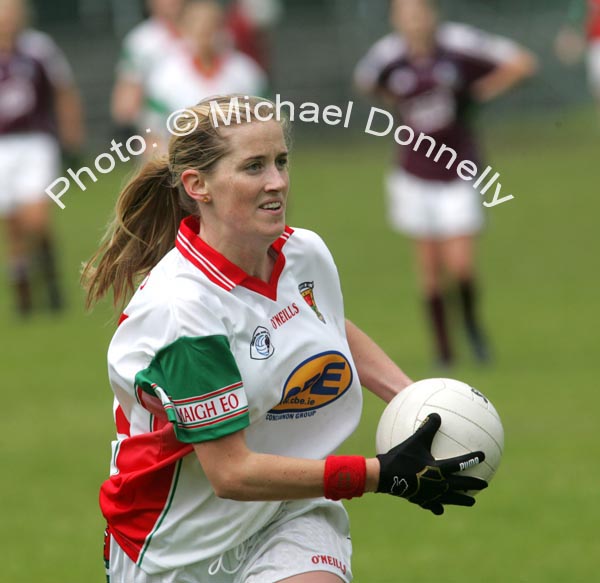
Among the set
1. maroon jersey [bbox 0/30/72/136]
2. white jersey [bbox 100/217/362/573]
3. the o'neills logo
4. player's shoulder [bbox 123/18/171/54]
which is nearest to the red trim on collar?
white jersey [bbox 100/217/362/573]

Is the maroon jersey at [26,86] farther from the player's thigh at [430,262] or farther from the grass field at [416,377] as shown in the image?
the player's thigh at [430,262]

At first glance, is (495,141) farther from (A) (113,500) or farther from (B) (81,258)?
(A) (113,500)

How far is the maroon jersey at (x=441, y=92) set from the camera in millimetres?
9875

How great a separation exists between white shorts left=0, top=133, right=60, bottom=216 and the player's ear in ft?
29.2

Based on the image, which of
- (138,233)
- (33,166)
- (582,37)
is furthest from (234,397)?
(582,37)

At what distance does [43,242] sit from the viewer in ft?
40.1

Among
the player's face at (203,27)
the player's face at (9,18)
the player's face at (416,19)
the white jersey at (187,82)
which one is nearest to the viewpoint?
the player's face at (416,19)

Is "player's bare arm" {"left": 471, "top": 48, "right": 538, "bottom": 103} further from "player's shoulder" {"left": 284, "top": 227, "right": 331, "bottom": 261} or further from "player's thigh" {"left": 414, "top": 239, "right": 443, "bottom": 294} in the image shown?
"player's shoulder" {"left": 284, "top": 227, "right": 331, "bottom": 261}

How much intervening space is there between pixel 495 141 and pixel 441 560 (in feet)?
59.0

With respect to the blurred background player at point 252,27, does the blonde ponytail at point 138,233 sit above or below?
below

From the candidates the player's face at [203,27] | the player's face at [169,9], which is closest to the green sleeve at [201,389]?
the player's face at [203,27]

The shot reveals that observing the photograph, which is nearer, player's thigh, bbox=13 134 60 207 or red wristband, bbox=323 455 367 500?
red wristband, bbox=323 455 367 500

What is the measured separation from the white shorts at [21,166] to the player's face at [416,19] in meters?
3.93

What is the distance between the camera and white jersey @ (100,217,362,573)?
3611 mm
